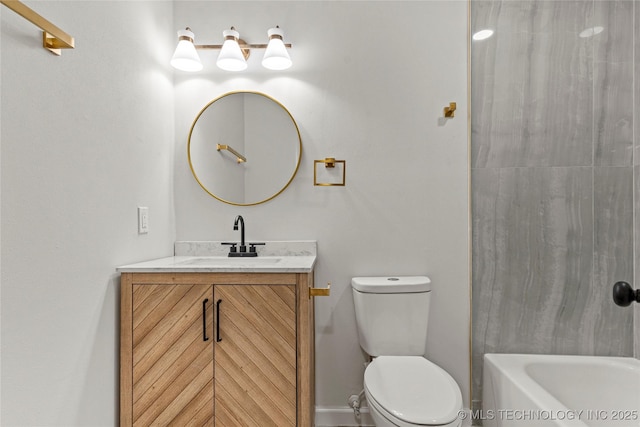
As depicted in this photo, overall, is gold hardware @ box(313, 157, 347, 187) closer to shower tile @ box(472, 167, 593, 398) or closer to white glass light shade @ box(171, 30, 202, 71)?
shower tile @ box(472, 167, 593, 398)

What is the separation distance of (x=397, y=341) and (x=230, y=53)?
1.65 meters

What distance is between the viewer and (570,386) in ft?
5.89

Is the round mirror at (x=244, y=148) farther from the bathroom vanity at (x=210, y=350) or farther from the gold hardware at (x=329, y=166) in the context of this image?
the bathroom vanity at (x=210, y=350)

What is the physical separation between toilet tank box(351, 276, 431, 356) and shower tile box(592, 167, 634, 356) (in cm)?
88

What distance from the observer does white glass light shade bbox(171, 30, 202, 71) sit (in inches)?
73.2

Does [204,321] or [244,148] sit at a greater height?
[244,148]

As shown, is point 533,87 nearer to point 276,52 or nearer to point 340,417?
point 276,52

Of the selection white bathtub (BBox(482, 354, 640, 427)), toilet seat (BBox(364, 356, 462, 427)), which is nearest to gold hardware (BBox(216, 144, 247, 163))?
toilet seat (BBox(364, 356, 462, 427))

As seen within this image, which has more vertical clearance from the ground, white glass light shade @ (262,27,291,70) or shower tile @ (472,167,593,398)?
white glass light shade @ (262,27,291,70)

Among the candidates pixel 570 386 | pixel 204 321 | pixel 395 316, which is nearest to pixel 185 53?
pixel 204 321

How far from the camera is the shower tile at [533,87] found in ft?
6.20

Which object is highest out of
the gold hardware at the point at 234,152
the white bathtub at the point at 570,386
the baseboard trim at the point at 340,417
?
the gold hardware at the point at 234,152

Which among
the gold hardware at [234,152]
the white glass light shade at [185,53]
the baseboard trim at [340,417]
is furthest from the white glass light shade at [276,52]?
the baseboard trim at [340,417]

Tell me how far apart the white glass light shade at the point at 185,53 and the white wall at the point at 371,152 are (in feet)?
0.66
